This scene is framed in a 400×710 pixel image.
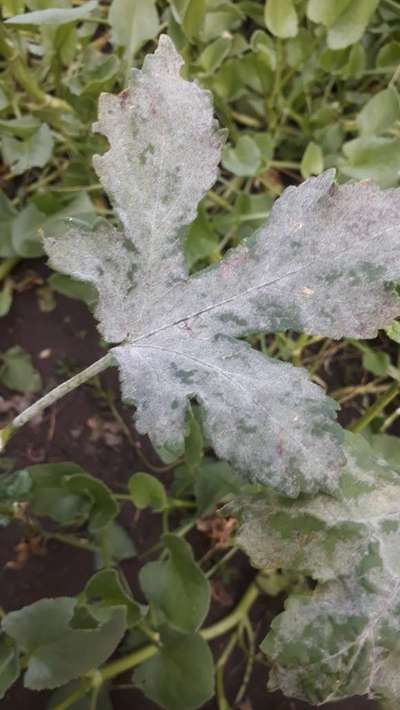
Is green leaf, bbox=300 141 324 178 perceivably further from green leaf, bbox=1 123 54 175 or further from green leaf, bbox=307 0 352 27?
green leaf, bbox=1 123 54 175

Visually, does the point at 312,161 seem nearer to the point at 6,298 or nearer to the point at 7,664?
the point at 6,298

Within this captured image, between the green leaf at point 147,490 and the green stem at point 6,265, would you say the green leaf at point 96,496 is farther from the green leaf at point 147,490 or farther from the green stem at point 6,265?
the green stem at point 6,265

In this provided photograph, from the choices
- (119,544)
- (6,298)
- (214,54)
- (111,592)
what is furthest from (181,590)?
(214,54)

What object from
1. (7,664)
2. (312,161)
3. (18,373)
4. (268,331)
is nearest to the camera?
(268,331)

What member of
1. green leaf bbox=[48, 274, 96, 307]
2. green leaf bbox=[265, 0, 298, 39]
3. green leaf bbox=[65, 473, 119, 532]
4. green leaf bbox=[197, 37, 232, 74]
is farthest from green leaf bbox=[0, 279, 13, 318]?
green leaf bbox=[265, 0, 298, 39]

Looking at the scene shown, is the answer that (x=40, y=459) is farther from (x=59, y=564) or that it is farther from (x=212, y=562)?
(x=212, y=562)
